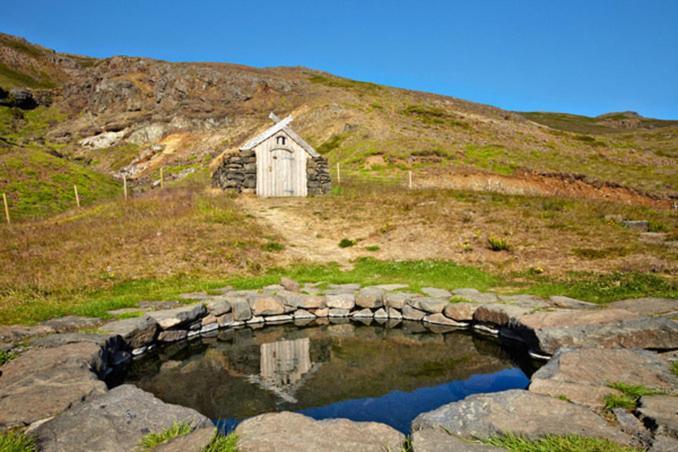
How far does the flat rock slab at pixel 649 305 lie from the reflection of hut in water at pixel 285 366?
571 cm

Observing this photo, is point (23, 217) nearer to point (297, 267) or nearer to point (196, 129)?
point (297, 267)

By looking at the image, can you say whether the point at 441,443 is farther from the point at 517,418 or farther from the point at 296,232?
the point at 296,232

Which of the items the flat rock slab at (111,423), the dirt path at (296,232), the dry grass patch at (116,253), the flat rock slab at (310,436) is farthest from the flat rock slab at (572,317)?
the dry grass patch at (116,253)

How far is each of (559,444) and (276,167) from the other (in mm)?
25366

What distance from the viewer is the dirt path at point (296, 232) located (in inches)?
557

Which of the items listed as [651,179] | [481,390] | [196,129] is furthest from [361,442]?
[196,129]

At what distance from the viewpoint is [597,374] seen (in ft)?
15.9

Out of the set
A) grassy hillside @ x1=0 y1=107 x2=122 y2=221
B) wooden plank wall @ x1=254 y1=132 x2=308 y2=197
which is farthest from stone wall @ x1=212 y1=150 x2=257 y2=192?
grassy hillside @ x1=0 y1=107 x2=122 y2=221

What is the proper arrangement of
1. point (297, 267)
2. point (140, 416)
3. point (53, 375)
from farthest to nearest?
point (297, 267) < point (53, 375) < point (140, 416)

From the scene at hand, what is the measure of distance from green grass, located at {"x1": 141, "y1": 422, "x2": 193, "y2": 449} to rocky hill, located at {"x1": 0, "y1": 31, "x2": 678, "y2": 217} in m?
29.8

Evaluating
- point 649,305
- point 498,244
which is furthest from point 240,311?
point 498,244

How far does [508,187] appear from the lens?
31.8 meters

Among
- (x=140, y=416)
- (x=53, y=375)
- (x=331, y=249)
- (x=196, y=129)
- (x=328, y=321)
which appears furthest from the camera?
(x=196, y=129)

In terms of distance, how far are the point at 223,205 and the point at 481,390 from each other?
16835mm
